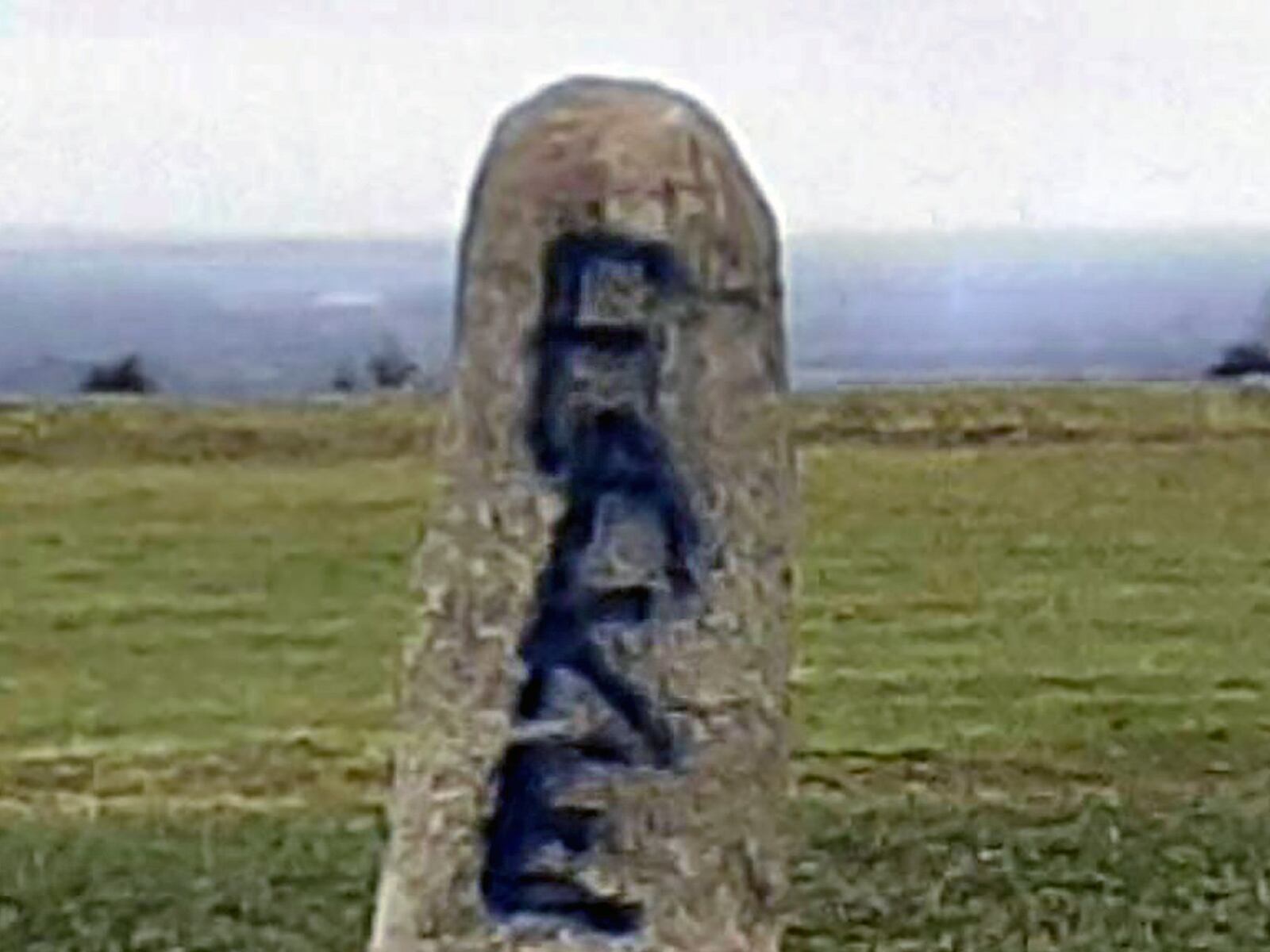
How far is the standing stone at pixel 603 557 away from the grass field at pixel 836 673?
241 cm

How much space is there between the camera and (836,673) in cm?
1870

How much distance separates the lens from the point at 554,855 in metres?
7.51

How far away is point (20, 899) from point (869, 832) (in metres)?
2.63

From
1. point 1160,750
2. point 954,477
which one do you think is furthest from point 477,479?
point 954,477

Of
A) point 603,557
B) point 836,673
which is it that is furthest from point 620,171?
point 836,673

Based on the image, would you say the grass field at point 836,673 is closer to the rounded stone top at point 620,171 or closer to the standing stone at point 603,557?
the standing stone at point 603,557

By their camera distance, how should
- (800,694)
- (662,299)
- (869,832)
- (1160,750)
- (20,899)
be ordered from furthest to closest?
(800,694) → (1160,750) → (869,832) → (20,899) → (662,299)

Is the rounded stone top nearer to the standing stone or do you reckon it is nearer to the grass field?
the standing stone

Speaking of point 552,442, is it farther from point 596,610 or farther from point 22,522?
point 22,522

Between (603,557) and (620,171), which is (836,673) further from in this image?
(620,171)

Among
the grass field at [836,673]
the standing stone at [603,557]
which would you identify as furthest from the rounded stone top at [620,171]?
the grass field at [836,673]

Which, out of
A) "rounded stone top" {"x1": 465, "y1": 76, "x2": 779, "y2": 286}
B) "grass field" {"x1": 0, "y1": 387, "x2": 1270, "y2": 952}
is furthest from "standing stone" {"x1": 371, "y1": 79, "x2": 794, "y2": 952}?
"grass field" {"x1": 0, "y1": 387, "x2": 1270, "y2": 952}

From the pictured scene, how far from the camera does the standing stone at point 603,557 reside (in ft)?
24.3

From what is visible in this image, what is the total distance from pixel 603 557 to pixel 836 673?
1128 centimetres
